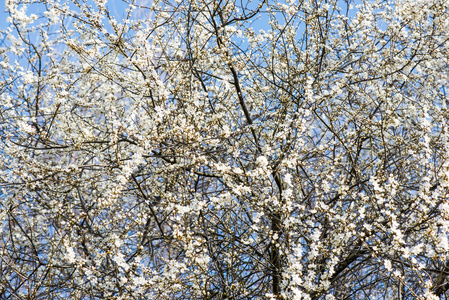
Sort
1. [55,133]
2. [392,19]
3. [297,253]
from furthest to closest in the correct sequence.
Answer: [55,133] < [392,19] < [297,253]

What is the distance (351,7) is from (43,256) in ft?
18.1

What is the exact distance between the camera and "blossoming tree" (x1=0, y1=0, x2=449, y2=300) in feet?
13.9

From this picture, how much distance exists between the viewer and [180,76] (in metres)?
5.48

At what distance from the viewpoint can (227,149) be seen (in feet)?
15.2

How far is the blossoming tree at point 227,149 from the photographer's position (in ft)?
13.9

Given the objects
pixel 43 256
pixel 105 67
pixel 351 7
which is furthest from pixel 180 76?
pixel 43 256

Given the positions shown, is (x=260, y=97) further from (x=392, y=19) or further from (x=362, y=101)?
(x=392, y=19)

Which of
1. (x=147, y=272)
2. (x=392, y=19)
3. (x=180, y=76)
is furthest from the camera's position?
(x=392, y=19)

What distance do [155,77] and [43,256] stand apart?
3457mm

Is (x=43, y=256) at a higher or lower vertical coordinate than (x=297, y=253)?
higher

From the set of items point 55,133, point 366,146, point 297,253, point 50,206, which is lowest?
point 297,253

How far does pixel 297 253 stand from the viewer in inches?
143

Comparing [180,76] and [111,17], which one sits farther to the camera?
[180,76]

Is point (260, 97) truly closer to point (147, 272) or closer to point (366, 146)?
point (366, 146)
